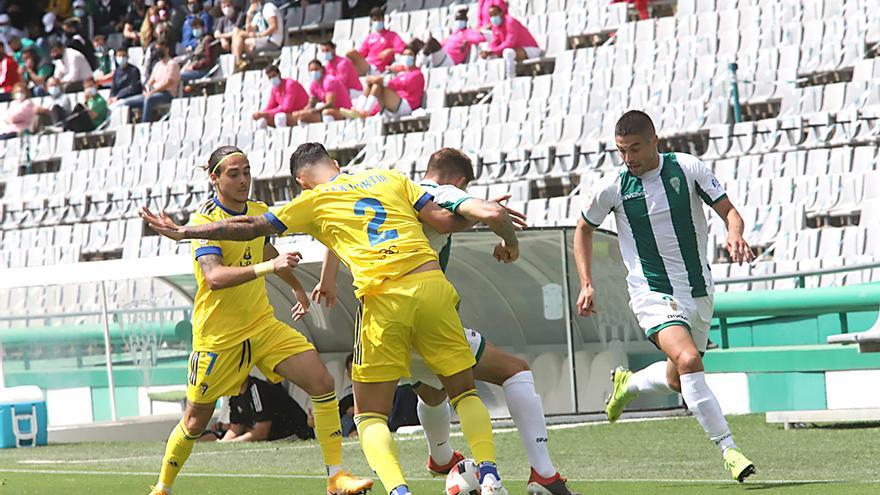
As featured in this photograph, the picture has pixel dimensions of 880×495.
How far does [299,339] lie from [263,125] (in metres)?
15.6

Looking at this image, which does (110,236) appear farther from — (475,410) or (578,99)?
(475,410)

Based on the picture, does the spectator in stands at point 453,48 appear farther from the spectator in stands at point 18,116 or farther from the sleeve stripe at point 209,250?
the sleeve stripe at point 209,250

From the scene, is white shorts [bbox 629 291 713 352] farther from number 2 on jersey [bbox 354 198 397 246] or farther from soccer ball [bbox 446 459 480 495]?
number 2 on jersey [bbox 354 198 397 246]

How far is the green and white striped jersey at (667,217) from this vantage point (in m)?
8.11

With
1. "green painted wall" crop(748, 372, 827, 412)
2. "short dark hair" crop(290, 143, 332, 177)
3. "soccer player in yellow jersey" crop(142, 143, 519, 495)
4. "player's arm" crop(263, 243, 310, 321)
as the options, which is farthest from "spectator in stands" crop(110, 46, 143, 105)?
"soccer player in yellow jersey" crop(142, 143, 519, 495)

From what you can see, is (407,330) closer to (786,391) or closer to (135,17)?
(786,391)

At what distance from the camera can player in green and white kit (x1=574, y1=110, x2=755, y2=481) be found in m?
7.99

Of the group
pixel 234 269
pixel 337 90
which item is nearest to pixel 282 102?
pixel 337 90

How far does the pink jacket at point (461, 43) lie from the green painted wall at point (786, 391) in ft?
31.1

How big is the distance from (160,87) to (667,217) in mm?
19427

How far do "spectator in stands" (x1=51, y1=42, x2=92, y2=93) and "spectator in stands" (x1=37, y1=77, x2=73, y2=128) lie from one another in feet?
0.78

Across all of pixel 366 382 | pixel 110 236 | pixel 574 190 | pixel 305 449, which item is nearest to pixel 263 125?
pixel 110 236

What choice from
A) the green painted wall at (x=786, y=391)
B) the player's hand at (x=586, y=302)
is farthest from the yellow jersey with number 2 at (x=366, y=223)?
the green painted wall at (x=786, y=391)

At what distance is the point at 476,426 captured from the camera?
667cm
